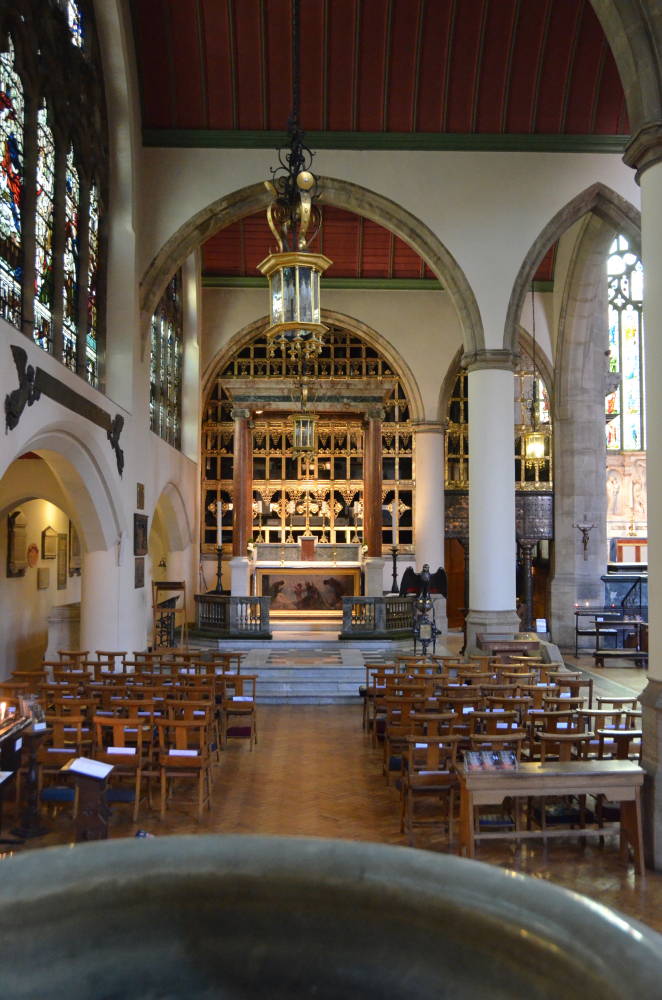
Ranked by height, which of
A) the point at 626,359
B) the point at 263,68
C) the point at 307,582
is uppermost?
the point at 263,68

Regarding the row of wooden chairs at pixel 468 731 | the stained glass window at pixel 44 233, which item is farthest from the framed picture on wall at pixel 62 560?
the row of wooden chairs at pixel 468 731

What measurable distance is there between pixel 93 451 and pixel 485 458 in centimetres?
669

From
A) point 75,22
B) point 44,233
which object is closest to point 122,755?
point 44,233

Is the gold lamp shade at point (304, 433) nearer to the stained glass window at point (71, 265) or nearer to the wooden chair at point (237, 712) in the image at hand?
the stained glass window at point (71, 265)

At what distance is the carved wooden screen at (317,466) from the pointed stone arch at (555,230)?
716cm

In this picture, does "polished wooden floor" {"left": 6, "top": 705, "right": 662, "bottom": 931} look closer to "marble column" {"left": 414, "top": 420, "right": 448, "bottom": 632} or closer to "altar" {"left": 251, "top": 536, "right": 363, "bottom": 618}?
"altar" {"left": 251, "top": 536, "right": 363, "bottom": 618}

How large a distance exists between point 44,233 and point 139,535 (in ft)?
17.3

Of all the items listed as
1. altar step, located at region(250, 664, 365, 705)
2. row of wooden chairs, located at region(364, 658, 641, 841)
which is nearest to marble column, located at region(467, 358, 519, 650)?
altar step, located at region(250, 664, 365, 705)

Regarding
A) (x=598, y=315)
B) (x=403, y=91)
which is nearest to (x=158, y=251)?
(x=403, y=91)

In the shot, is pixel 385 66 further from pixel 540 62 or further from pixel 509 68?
pixel 540 62

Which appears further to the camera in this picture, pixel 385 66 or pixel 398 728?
pixel 385 66

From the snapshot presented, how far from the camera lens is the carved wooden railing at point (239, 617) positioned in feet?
54.6

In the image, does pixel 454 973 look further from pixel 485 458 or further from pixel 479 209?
pixel 479 209

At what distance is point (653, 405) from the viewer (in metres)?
6.88
